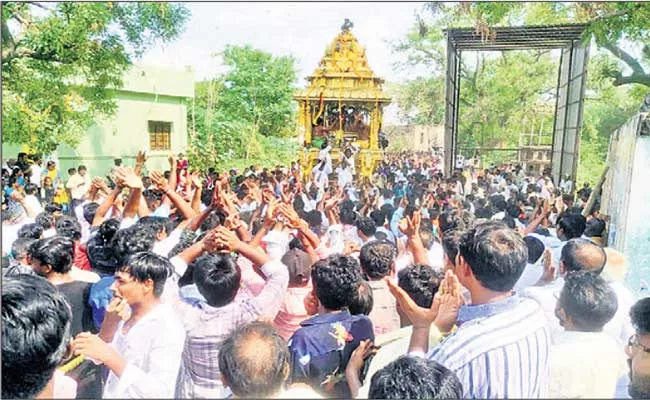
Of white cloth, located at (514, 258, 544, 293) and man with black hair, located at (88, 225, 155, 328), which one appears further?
white cloth, located at (514, 258, 544, 293)

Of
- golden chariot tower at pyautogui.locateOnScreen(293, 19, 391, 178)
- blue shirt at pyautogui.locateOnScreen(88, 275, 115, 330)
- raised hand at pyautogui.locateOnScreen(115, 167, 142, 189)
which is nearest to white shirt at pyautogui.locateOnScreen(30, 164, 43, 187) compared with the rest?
golden chariot tower at pyautogui.locateOnScreen(293, 19, 391, 178)

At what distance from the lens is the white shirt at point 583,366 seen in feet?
5.41

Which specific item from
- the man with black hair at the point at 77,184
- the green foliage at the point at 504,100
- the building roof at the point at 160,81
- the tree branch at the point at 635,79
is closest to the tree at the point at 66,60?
the man with black hair at the point at 77,184

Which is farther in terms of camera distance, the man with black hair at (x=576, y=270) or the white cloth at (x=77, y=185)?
the white cloth at (x=77, y=185)

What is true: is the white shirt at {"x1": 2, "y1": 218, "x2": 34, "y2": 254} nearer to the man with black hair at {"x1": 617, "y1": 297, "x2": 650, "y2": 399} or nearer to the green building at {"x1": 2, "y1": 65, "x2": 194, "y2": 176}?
the man with black hair at {"x1": 617, "y1": 297, "x2": 650, "y2": 399}

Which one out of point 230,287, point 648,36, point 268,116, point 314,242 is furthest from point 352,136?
point 230,287

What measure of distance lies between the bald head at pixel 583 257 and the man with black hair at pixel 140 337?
76.3 inches

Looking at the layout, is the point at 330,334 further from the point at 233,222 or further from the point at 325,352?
the point at 233,222

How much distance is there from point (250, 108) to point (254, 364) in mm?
17827

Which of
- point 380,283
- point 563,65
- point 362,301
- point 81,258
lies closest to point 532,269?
point 380,283

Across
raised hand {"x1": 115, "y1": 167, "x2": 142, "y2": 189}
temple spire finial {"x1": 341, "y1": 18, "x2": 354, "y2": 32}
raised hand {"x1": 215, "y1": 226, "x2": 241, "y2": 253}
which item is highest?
temple spire finial {"x1": 341, "y1": 18, "x2": 354, "y2": 32}

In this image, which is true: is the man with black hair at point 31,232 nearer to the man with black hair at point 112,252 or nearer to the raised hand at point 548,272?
the man with black hair at point 112,252

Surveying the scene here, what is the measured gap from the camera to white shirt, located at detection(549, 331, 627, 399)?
165 cm

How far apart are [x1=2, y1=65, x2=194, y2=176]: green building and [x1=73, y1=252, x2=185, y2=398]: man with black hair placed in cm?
1080
